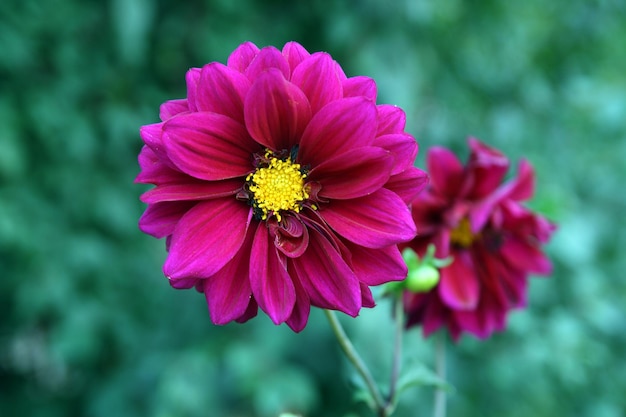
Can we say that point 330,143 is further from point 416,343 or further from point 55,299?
point 55,299

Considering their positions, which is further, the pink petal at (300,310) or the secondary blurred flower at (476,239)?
the secondary blurred flower at (476,239)

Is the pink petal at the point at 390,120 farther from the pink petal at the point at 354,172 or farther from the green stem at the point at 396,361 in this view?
the green stem at the point at 396,361

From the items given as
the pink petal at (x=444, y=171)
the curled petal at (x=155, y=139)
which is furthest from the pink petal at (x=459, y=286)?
the curled petal at (x=155, y=139)

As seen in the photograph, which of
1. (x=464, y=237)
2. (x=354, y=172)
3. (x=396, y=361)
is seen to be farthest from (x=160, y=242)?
(x=354, y=172)

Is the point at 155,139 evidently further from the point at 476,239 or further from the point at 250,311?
the point at 476,239

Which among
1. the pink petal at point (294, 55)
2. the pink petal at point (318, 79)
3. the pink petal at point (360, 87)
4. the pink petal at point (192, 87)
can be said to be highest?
the pink petal at point (192, 87)

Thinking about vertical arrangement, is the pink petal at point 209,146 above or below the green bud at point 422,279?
above

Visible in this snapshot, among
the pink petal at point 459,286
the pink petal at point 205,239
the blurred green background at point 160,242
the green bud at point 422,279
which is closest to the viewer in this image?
the pink petal at point 205,239

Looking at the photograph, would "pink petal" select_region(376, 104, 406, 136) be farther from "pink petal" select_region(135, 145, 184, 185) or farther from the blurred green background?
the blurred green background
